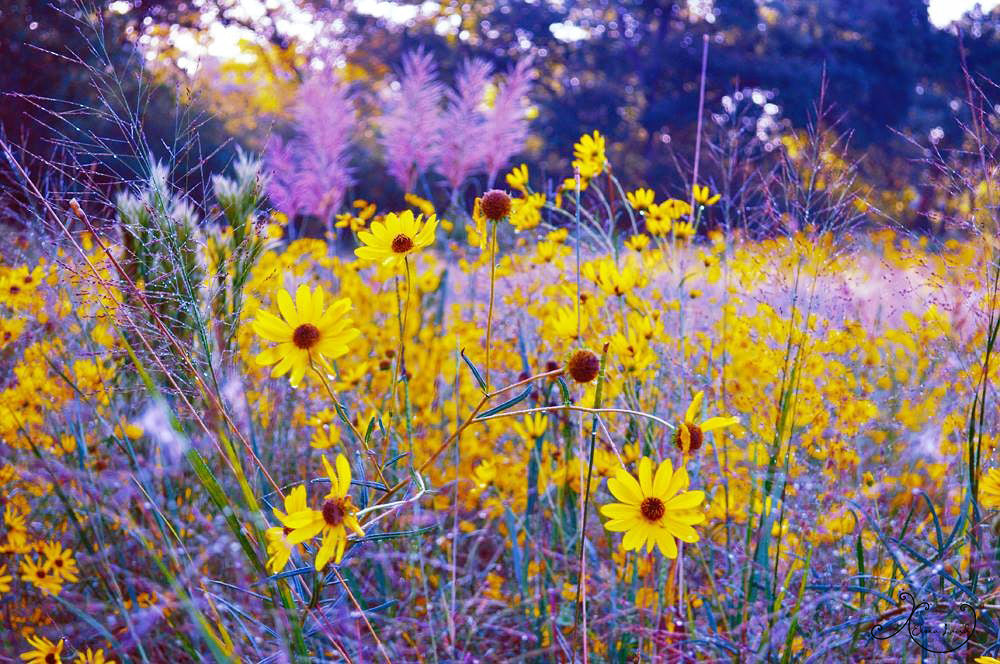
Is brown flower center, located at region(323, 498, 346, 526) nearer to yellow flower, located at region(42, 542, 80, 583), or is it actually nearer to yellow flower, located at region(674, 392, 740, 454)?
yellow flower, located at region(674, 392, 740, 454)

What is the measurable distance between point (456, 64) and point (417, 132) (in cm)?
1289

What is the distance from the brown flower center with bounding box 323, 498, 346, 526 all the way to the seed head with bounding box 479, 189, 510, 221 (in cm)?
48

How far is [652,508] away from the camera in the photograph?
101cm

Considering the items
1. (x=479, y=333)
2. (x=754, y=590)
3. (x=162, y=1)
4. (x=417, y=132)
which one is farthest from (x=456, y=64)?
(x=754, y=590)

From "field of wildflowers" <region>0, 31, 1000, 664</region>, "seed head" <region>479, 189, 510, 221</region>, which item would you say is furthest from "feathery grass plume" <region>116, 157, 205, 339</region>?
"seed head" <region>479, 189, 510, 221</region>

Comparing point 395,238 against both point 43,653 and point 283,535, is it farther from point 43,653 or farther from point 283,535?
point 43,653

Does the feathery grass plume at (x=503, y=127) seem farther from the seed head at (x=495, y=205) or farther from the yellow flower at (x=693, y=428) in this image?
the yellow flower at (x=693, y=428)

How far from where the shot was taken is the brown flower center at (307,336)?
39.0 inches

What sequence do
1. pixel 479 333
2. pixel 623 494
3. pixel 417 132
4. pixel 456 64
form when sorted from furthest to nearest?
pixel 456 64 < pixel 417 132 < pixel 479 333 < pixel 623 494

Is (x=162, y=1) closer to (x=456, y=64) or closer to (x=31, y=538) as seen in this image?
(x=456, y=64)

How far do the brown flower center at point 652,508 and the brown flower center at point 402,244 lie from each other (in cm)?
46

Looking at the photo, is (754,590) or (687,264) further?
(687,264)

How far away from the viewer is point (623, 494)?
101 cm

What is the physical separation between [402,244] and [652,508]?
19.0 inches
